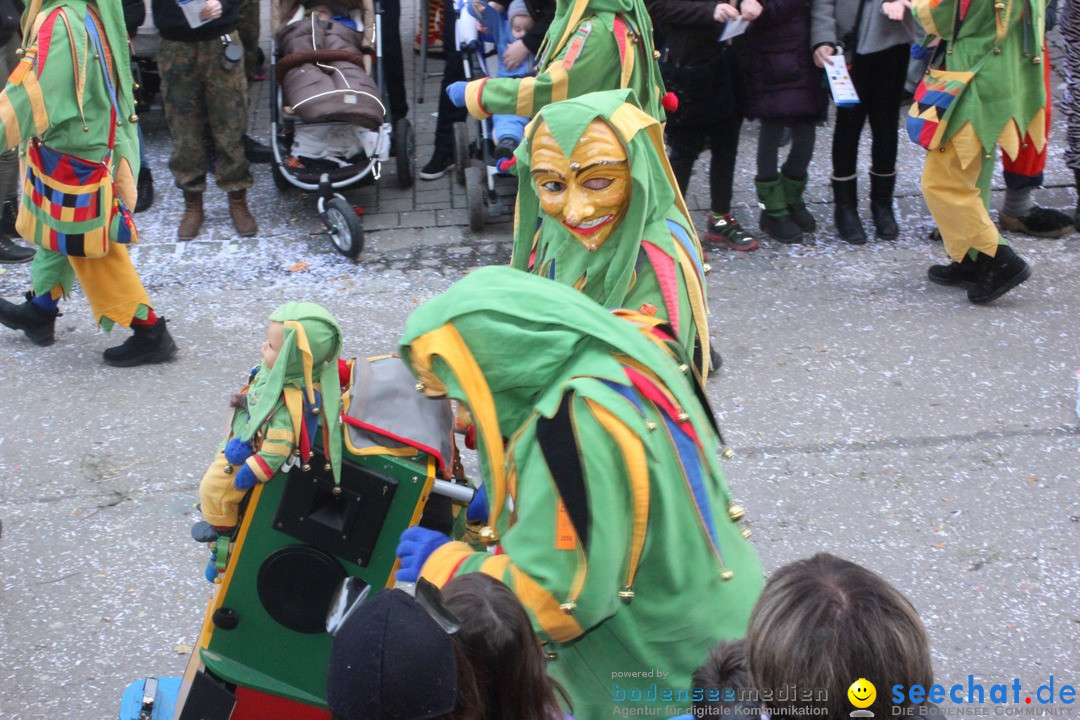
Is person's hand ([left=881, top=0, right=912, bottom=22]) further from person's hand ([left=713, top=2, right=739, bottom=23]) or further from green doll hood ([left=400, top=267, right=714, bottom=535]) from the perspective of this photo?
green doll hood ([left=400, top=267, right=714, bottom=535])

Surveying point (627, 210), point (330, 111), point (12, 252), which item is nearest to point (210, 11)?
point (330, 111)

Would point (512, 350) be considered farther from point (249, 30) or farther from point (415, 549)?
point (249, 30)

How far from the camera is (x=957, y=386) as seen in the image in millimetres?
4699

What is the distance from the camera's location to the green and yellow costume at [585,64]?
439 cm

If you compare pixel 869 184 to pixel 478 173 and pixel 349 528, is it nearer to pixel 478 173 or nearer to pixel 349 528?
pixel 478 173

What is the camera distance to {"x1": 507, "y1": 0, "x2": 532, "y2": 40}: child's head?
18.6ft

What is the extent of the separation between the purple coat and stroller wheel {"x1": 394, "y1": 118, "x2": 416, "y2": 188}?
200 cm

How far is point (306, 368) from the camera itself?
2.73 metres

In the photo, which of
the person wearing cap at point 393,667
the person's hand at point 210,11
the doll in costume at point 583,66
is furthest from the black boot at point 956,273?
the person wearing cap at point 393,667

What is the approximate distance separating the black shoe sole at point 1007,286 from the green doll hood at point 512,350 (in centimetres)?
355

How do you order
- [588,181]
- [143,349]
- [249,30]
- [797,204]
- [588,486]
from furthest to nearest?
1. [249,30]
2. [797,204]
3. [143,349]
4. [588,181]
5. [588,486]

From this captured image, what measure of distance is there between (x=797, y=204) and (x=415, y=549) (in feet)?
14.3

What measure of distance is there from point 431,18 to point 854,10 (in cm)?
368

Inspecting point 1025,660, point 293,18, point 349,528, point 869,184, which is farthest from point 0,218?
point 1025,660
